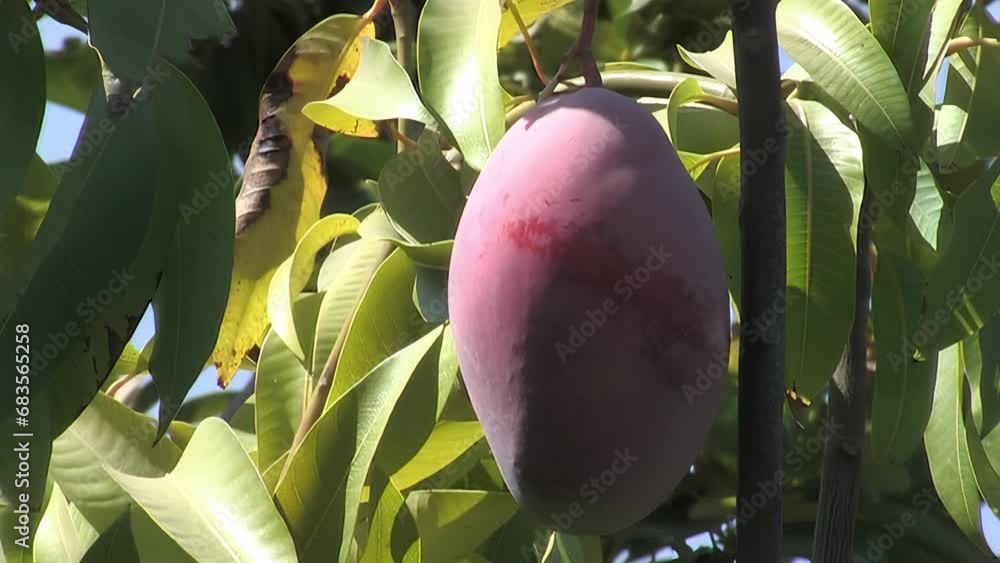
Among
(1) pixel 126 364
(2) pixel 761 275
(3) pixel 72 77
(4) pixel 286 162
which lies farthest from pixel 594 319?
(3) pixel 72 77

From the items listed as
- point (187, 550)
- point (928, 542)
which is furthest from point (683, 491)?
point (187, 550)

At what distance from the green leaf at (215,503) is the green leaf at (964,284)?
387mm

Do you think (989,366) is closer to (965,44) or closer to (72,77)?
(965,44)

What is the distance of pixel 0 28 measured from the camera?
74cm

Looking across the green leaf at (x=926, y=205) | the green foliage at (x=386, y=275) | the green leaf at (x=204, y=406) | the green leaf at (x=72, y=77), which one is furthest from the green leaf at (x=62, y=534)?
the green leaf at (x=72, y=77)

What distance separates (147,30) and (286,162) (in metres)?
0.36

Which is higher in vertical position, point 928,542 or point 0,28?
point 0,28

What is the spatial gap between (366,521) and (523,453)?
0.90 feet

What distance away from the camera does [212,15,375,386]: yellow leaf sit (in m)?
1.06

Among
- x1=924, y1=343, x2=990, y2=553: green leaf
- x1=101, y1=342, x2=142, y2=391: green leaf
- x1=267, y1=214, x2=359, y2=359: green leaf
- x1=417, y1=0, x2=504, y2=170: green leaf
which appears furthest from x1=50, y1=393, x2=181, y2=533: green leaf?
x1=924, y1=343, x2=990, y2=553: green leaf

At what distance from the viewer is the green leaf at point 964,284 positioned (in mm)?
809

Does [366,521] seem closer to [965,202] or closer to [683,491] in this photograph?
[965,202]

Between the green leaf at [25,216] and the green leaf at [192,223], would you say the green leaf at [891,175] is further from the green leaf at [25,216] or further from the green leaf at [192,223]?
the green leaf at [25,216]

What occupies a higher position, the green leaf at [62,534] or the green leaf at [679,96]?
the green leaf at [679,96]
